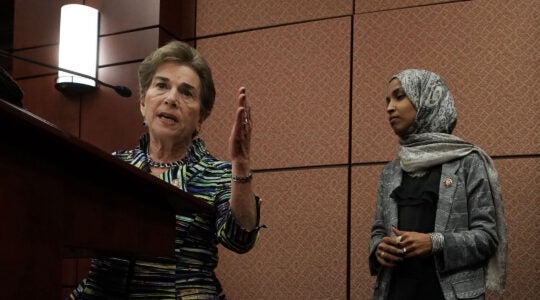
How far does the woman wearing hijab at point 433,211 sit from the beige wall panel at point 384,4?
90 centimetres

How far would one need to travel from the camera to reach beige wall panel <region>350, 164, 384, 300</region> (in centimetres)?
314

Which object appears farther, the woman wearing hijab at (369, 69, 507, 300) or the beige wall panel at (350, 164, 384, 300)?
the beige wall panel at (350, 164, 384, 300)

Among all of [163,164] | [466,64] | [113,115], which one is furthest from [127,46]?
[163,164]

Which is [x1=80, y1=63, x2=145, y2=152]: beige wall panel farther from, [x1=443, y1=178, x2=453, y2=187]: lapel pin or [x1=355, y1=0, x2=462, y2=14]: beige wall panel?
[x1=443, y1=178, x2=453, y2=187]: lapel pin

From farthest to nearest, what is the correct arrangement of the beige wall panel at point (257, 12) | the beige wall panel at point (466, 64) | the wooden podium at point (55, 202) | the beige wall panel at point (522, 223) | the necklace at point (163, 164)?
the beige wall panel at point (257, 12), the beige wall panel at point (466, 64), the beige wall panel at point (522, 223), the necklace at point (163, 164), the wooden podium at point (55, 202)

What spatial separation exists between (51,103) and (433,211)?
7.74ft

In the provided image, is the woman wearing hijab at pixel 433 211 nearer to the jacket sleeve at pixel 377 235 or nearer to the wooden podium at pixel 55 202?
the jacket sleeve at pixel 377 235

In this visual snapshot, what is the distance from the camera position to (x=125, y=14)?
3.75 metres

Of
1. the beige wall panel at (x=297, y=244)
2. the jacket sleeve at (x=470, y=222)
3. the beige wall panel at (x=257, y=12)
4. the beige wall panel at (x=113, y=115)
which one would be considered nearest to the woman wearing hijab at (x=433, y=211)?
the jacket sleeve at (x=470, y=222)

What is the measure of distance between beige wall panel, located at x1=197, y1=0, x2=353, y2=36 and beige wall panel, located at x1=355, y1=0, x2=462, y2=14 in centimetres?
6

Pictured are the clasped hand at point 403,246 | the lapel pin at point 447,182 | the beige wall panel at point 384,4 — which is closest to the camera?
the clasped hand at point 403,246

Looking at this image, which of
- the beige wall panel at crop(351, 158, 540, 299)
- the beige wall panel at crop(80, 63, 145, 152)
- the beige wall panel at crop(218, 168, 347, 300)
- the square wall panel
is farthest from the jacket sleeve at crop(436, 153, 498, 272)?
the square wall panel

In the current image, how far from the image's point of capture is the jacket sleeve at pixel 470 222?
2.17 meters

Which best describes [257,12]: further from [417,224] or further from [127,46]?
[417,224]
